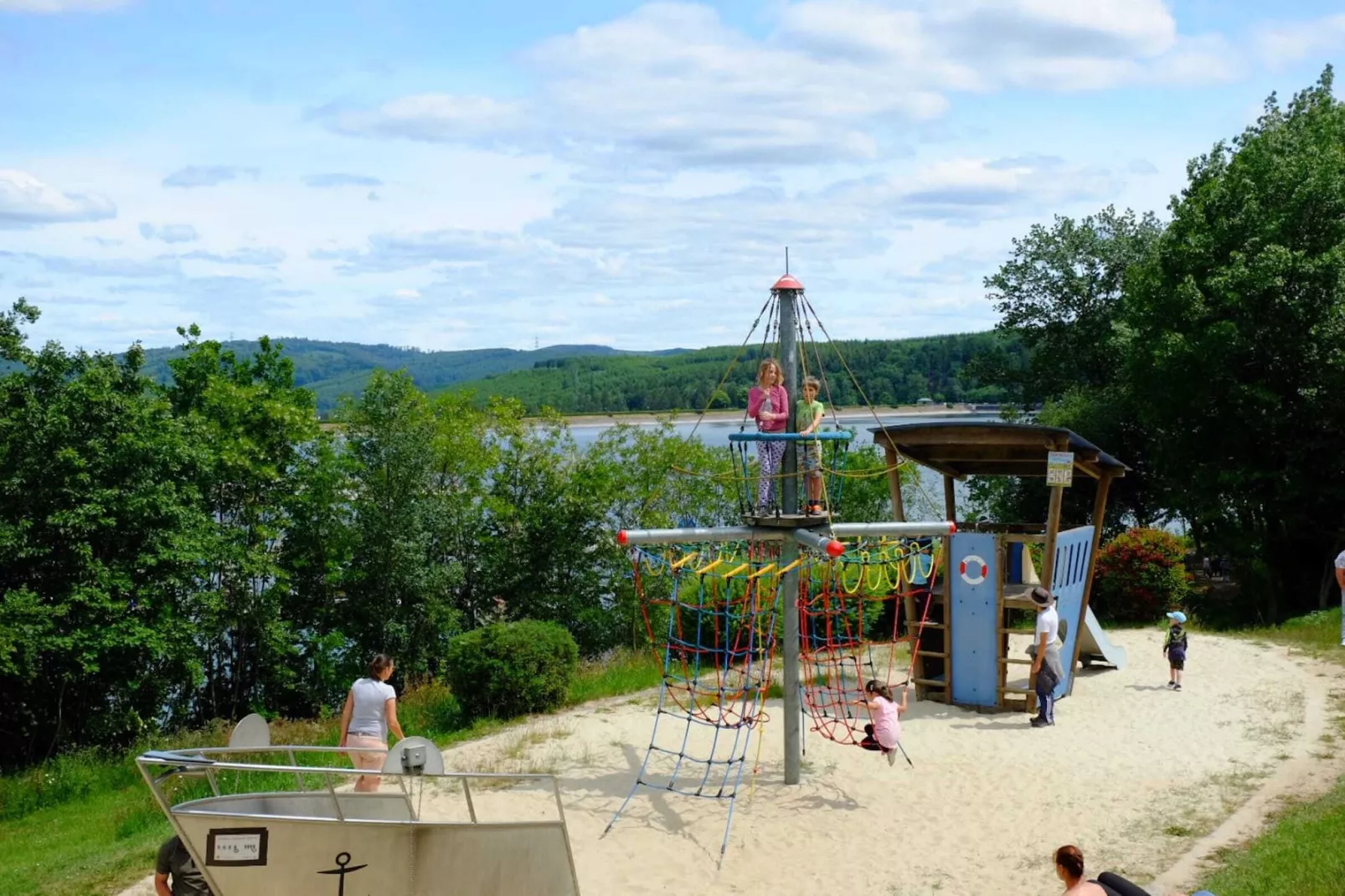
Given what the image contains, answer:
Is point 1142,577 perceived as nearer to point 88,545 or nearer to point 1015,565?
point 1015,565

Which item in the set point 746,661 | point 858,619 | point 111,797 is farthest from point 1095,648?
point 111,797

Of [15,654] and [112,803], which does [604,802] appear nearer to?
[112,803]

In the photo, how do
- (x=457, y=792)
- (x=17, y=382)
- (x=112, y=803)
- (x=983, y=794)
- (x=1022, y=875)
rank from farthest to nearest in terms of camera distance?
1. (x=17, y=382)
2. (x=112, y=803)
3. (x=983, y=794)
4. (x=1022, y=875)
5. (x=457, y=792)

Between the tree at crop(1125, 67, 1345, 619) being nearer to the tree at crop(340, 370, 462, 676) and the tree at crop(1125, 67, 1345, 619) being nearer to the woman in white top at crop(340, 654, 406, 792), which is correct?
the tree at crop(340, 370, 462, 676)

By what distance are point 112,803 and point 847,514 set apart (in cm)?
2242

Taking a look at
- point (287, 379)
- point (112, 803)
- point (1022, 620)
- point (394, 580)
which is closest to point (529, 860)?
point (112, 803)

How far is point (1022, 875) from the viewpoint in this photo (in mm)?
10305

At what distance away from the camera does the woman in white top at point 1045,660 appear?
1468 centimetres

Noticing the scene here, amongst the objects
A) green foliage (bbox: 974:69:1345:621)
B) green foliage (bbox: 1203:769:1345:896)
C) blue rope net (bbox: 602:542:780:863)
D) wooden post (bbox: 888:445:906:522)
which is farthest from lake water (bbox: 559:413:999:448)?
green foliage (bbox: 1203:769:1345:896)

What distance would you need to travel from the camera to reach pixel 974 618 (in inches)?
621

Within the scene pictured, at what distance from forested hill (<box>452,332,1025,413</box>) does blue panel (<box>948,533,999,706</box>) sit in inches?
893

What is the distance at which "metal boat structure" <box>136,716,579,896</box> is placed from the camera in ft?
26.3

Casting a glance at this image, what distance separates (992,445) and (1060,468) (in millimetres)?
1063

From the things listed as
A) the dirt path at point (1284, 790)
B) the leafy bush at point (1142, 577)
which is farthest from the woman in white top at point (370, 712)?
the leafy bush at point (1142, 577)
